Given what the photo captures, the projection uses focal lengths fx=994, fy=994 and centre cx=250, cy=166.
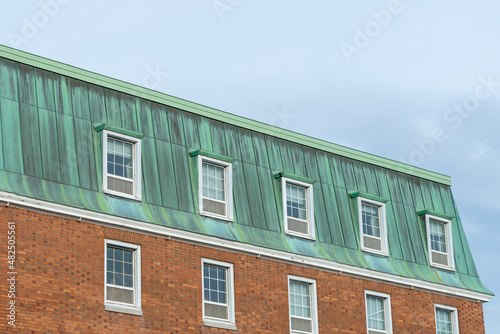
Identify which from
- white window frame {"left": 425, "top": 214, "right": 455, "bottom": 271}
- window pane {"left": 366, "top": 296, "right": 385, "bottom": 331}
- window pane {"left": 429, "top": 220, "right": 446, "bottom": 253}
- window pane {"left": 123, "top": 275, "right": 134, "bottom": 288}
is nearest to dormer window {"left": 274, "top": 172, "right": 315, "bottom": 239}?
window pane {"left": 366, "top": 296, "right": 385, "bottom": 331}

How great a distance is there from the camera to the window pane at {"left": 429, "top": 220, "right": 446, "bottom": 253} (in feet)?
131

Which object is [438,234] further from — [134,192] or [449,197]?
[134,192]

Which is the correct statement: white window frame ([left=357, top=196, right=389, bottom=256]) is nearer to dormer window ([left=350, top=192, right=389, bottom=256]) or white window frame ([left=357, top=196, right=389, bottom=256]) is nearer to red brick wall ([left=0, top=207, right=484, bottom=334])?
dormer window ([left=350, top=192, right=389, bottom=256])

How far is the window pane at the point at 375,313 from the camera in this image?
36.3 meters

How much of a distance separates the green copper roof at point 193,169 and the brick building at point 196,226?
0.05 m

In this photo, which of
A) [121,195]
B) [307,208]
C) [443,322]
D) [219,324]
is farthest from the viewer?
[443,322]

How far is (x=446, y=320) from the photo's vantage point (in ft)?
127

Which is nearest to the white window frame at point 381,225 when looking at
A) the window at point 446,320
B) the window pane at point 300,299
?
the window at point 446,320

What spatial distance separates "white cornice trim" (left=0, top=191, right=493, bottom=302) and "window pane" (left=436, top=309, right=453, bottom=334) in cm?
80

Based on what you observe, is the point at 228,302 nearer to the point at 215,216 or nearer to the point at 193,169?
the point at 215,216

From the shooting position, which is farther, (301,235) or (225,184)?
(301,235)

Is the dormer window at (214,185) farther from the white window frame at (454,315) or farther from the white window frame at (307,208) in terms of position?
the white window frame at (454,315)

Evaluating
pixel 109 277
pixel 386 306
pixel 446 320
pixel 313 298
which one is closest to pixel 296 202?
pixel 313 298

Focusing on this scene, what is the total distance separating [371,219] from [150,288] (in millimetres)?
11205
